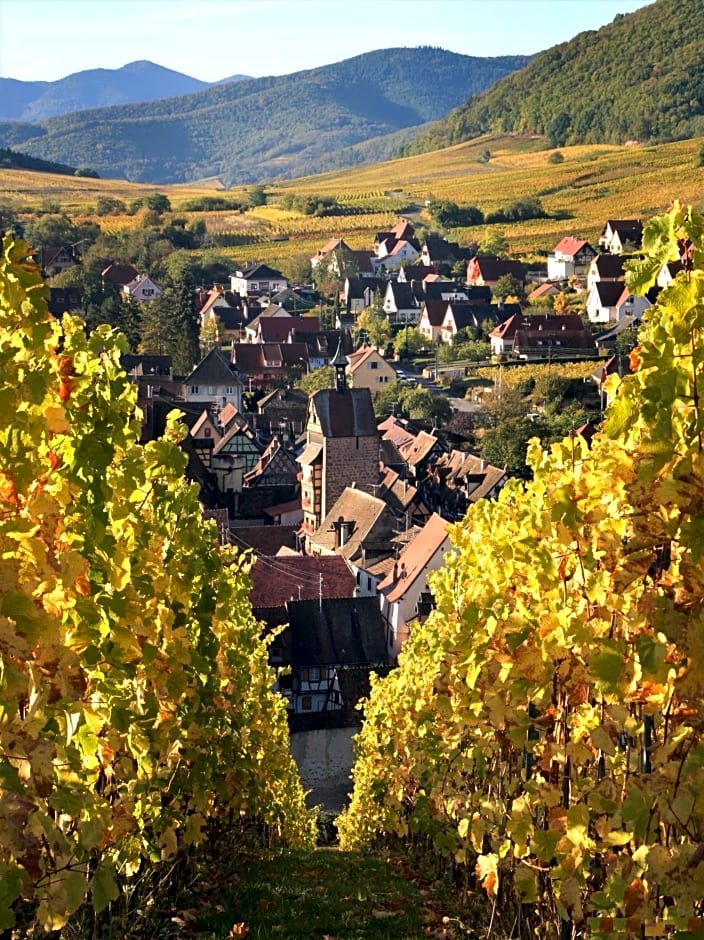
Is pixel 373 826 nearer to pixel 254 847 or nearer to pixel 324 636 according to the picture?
pixel 254 847

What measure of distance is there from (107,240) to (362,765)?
11800 centimetres

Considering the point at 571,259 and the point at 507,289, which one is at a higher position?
the point at 571,259

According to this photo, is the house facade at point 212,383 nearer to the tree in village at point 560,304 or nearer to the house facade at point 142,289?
the tree in village at point 560,304

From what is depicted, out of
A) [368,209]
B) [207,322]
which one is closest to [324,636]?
[207,322]

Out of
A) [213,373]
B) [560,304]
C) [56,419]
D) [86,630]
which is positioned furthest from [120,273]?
[86,630]

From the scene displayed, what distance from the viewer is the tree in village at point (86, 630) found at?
5.66m

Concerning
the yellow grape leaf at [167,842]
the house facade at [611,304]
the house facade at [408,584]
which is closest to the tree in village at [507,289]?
the house facade at [611,304]

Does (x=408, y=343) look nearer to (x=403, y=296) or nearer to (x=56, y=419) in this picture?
(x=403, y=296)

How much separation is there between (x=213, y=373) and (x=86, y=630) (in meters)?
72.2

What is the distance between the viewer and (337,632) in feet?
136

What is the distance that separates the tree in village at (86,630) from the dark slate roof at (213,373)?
66.8 m

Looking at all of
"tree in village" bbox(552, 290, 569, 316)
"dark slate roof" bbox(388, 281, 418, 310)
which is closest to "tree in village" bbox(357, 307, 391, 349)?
"dark slate roof" bbox(388, 281, 418, 310)

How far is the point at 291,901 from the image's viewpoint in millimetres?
11703

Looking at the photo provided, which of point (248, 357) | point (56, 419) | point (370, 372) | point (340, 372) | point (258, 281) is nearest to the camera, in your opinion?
point (56, 419)
